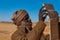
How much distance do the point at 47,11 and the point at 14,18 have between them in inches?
35.7

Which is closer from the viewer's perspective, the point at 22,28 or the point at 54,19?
the point at 54,19

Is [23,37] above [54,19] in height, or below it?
below

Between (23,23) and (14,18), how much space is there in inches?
9.7

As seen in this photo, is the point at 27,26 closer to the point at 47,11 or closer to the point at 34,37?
the point at 34,37

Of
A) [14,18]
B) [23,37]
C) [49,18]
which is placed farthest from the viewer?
[14,18]

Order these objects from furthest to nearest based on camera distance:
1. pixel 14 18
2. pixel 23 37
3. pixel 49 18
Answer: pixel 14 18
pixel 23 37
pixel 49 18

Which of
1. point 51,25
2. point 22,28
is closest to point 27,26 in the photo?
point 22,28

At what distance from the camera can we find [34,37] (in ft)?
14.7

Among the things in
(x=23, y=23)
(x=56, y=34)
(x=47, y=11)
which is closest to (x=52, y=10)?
(x=47, y=11)

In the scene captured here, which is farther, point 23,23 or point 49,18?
point 23,23

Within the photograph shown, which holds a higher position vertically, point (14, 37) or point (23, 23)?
point (23, 23)

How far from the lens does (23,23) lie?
4.79 m

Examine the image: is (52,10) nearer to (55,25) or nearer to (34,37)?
(55,25)

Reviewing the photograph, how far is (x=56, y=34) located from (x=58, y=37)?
0.28ft
